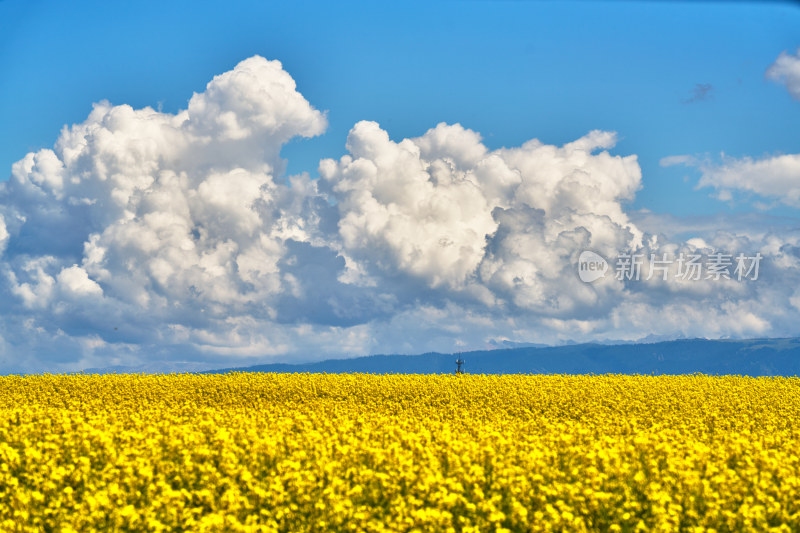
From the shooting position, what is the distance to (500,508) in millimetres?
9469

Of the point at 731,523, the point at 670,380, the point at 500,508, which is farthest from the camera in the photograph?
the point at 670,380

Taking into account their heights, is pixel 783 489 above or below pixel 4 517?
above

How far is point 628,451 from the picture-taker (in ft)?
39.3

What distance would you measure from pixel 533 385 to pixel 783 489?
51.9ft

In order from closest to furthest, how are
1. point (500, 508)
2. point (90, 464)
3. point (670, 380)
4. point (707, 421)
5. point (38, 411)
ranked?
1. point (500, 508)
2. point (90, 464)
3. point (38, 411)
4. point (707, 421)
5. point (670, 380)

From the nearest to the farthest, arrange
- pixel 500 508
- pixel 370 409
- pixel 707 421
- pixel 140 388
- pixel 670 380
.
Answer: pixel 500 508 < pixel 707 421 < pixel 370 409 < pixel 140 388 < pixel 670 380

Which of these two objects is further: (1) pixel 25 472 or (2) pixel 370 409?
(2) pixel 370 409

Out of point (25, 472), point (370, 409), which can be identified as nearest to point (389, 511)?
point (25, 472)

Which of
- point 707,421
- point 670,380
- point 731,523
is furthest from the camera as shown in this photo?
point 670,380

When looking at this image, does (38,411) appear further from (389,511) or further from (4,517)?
(389,511)

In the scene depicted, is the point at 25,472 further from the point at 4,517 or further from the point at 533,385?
the point at 533,385

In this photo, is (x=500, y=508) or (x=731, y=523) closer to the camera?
(x=731, y=523)

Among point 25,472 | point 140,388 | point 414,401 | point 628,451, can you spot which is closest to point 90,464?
point 25,472

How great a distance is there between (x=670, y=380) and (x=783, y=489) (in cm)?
1952
